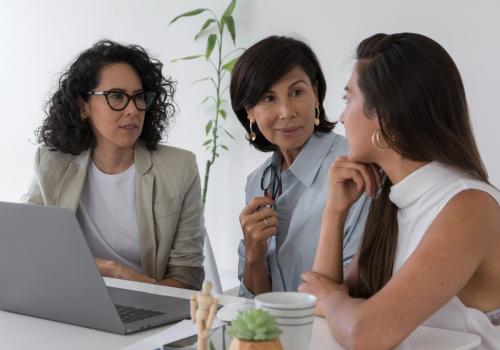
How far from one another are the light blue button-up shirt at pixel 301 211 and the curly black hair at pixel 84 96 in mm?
599

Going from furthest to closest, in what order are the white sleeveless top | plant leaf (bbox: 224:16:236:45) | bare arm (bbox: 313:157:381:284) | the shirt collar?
plant leaf (bbox: 224:16:236:45) < the shirt collar < bare arm (bbox: 313:157:381:284) < the white sleeveless top

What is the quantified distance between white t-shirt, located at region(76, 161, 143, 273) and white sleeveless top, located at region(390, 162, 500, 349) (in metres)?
1.14

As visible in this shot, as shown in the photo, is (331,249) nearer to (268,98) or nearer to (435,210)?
(435,210)

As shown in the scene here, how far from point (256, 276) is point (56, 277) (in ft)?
2.65

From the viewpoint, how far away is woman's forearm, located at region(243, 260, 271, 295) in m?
2.22

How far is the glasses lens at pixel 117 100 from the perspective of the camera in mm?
2500

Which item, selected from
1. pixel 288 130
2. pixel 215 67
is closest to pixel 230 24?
pixel 215 67

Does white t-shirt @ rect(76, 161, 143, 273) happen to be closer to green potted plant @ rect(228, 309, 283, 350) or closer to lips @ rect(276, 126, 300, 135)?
lips @ rect(276, 126, 300, 135)

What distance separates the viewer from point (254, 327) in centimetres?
106

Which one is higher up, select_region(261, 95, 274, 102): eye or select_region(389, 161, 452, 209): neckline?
select_region(261, 95, 274, 102): eye

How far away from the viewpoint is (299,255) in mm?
2207

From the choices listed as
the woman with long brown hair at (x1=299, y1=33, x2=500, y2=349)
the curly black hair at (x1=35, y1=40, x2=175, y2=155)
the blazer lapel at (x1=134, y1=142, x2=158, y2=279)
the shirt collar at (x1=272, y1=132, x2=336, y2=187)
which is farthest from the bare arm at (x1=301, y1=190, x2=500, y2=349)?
the curly black hair at (x1=35, y1=40, x2=175, y2=155)

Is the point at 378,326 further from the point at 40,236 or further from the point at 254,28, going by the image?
the point at 254,28

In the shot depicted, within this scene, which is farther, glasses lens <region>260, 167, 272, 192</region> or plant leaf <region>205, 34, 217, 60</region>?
plant leaf <region>205, 34, 217, 60</region>
